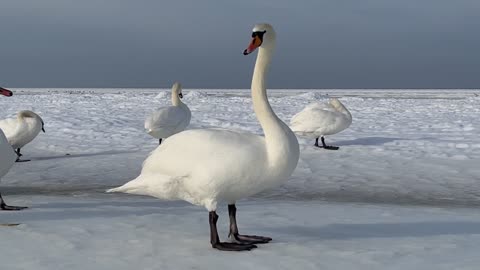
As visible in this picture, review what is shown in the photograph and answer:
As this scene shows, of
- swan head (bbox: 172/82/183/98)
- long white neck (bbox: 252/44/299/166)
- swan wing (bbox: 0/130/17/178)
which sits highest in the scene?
swan head (bbox: 172/82/183/98)

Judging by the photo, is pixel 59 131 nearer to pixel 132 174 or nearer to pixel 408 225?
pixel 132 174

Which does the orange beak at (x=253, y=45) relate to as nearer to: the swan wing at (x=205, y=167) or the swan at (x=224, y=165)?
the swan at (x=224, y=165)

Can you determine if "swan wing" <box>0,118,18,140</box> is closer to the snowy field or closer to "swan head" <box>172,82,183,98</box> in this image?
the snowy field

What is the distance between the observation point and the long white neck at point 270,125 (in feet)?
13.9

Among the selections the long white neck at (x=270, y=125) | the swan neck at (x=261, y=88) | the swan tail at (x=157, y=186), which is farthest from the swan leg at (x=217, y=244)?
the swan neck at (x=261, y=88)

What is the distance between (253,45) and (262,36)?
14 centimetres

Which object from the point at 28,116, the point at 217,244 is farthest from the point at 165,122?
the point at 217,244

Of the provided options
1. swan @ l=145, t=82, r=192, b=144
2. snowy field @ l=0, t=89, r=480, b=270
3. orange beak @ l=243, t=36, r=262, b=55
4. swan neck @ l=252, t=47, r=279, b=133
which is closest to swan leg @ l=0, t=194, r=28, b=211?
snowy field @ l=0, t=89, r=480, b=270

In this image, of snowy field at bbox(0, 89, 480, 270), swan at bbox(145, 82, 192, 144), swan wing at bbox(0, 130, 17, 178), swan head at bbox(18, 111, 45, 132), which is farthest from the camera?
swan at bbox(145, 82, 192, 144)

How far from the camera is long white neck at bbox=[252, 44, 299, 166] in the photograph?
4.24 meters

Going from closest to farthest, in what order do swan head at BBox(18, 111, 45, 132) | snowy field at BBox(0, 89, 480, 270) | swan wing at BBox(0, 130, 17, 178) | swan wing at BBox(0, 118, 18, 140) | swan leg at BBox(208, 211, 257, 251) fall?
snowy field at BBox(0, 89, 480, 270), swan leg at BBox(208, 211, 257, 251), swan wing at BBox(0, 130, 17, 178), swan wing at BBox(0, 118, 18, 140), swan head at BBox(18, 111, 45, 132)

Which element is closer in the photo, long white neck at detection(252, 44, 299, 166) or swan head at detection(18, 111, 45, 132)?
long white neck at detection(252, 44, 299, 166)

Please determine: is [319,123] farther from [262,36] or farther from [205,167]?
[205,167]

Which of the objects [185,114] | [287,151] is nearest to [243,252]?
[287,151]
